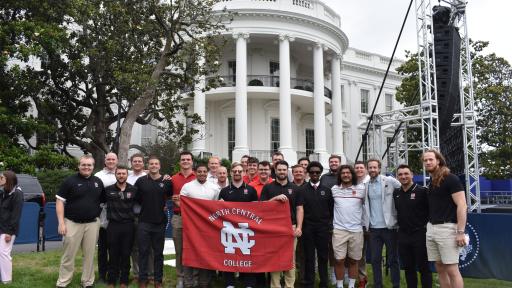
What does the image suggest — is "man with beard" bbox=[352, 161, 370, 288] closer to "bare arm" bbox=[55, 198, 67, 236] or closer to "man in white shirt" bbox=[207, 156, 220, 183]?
"man in white shirt" bbox=[207, 156, 220, 183]

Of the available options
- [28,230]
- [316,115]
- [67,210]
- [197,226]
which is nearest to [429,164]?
[197,226]

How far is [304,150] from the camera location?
1227 inches

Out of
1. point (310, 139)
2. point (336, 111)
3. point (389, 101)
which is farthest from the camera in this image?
point (389, 101)

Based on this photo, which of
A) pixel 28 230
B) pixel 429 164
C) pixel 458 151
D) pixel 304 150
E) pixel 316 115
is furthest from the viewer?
pixel 304 150

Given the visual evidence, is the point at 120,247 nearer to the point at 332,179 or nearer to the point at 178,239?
the point at 178,239

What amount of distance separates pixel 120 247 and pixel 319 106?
71.7 feet

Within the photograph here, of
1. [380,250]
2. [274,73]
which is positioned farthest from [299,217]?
[274,73]

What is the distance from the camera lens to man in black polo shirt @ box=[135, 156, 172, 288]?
705cm

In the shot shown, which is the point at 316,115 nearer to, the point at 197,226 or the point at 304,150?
→ the point at 304,150

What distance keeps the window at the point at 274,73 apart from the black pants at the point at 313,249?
2210cm

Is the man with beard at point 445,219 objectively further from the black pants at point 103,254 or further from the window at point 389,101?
the window at point 389,101

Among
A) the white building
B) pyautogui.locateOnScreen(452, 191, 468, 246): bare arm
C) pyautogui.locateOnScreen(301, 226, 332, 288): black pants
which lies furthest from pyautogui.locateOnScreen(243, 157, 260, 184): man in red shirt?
the white building

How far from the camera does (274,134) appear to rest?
29.2m

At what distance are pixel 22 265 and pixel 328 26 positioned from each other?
931 inches
